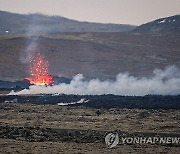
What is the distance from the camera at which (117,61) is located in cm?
13550

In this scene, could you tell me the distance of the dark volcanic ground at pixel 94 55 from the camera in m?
123

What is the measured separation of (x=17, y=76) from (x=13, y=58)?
1759 cm

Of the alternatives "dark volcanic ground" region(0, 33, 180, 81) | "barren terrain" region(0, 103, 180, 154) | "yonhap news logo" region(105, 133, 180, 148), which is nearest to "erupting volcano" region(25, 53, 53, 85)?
"dark volcanic ground" region(0, 33, 180, 81)

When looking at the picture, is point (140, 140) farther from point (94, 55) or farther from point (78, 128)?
point (94, 55)

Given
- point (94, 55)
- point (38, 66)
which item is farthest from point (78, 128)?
point (94, 55)

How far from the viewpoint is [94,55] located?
139 metres

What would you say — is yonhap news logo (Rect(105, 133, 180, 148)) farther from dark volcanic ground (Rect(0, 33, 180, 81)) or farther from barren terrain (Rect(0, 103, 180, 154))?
dark volcanic ground (Rect(0, 33, 180, 81))

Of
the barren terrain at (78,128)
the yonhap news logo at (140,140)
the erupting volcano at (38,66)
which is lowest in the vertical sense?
the yonhap news logo at (140,140)

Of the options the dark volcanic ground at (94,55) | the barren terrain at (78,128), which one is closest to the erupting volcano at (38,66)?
the dark volcanic ground at (94,55)

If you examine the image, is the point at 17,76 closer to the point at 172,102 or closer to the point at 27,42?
the point at 27,42

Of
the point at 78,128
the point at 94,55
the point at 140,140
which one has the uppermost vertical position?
the point at 94,55

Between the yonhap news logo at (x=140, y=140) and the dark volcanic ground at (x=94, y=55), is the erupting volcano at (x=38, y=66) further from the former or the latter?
the yonhap news logo at (x=140, y=140)

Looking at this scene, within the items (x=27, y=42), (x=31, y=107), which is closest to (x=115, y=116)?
(x=31, y=107)

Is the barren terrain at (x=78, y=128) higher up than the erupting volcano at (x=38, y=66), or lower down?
lower down
